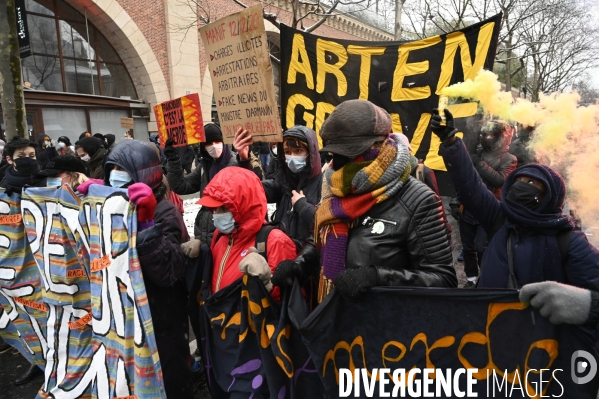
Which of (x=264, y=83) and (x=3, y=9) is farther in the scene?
(x=3, y=9)

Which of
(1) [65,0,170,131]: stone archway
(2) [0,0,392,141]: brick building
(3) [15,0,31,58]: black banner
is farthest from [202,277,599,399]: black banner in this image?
(1) [65,0,170,131]: stone archway

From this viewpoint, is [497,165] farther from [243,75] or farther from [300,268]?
Answer: [300,268]

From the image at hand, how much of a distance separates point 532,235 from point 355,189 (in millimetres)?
897

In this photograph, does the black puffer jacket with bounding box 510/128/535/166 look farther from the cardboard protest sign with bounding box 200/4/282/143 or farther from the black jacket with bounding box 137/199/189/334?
the black jacket with bounding box 137/199/189/334

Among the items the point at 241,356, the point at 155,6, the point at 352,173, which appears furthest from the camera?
the point at 155,6

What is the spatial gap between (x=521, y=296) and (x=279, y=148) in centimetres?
214

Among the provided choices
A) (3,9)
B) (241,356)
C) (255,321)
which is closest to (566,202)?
(255,321)

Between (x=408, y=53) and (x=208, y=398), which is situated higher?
(x=408, y=53)

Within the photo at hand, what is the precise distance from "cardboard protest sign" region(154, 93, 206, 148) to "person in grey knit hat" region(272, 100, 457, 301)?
250cm

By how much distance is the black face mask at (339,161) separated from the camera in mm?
1913

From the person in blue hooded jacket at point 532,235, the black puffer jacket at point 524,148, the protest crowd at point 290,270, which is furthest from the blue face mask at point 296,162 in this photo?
the black puffer jacket at point 524,148

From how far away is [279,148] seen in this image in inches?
132

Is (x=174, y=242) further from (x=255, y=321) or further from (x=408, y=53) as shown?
(x=408, y=53)

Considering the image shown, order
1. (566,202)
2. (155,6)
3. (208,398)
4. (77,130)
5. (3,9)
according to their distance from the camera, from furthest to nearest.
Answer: (155,6)
(77,130)
(3,9)
(208,398)
(566,202)
